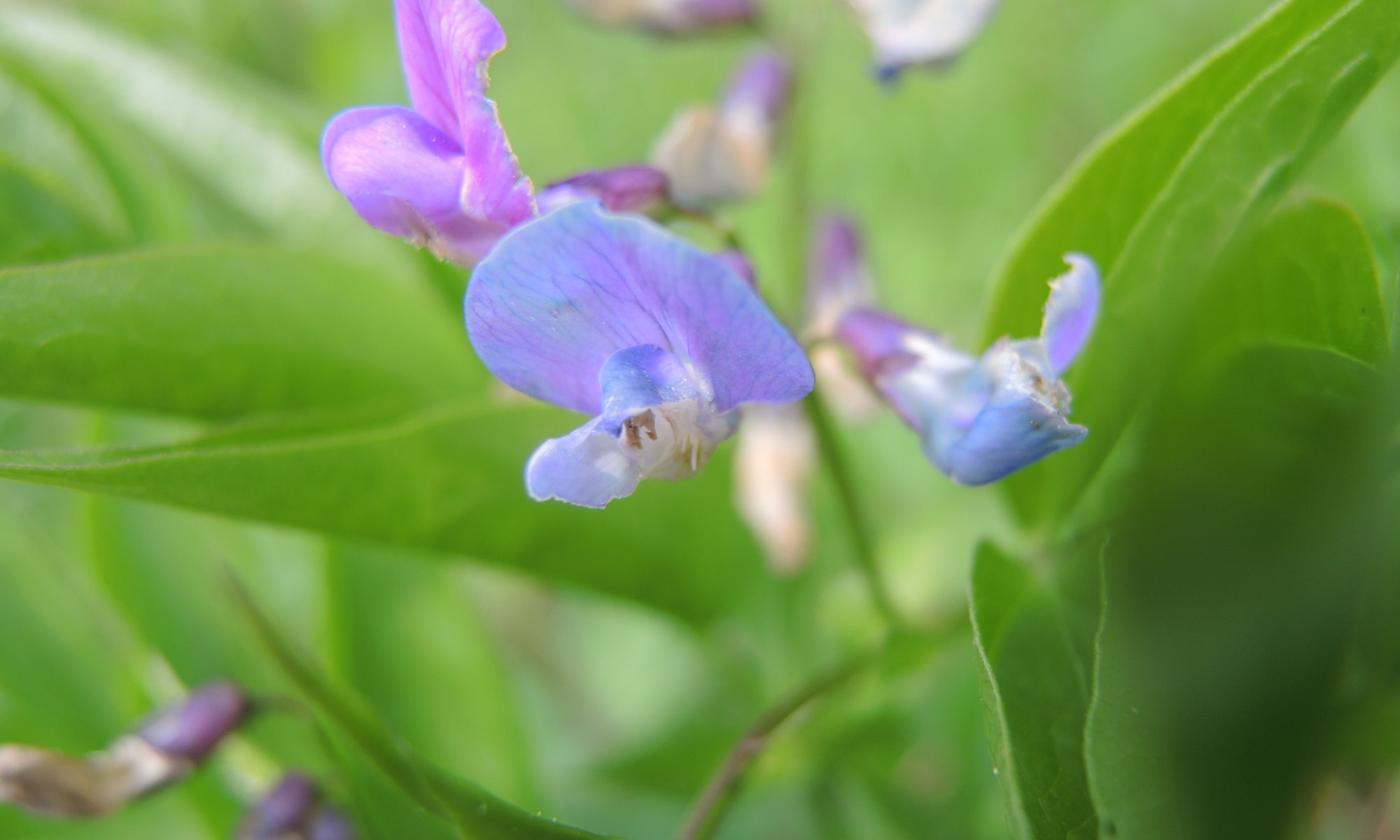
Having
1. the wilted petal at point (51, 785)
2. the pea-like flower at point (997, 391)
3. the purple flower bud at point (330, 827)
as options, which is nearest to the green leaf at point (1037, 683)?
the pea-like flower at point (997, 391)

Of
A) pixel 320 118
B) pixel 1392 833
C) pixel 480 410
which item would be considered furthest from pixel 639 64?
pixel 1392 833

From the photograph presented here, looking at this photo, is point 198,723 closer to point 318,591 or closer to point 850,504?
point 318,591

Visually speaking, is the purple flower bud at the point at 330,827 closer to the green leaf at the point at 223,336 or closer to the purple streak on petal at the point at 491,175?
the green leaf at the point at 223,336

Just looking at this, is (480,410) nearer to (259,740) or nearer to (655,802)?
(259,740)

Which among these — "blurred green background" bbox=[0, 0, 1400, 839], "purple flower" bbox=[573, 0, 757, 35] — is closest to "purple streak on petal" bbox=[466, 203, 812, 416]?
"blurred green background" bbox=[0, 0, 1400, 839]

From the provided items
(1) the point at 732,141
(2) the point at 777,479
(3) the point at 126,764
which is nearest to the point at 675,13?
(1) the point at 732,141

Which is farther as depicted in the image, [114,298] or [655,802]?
[655,802]

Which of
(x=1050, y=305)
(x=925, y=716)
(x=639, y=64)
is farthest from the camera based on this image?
(x=639, y=64)
